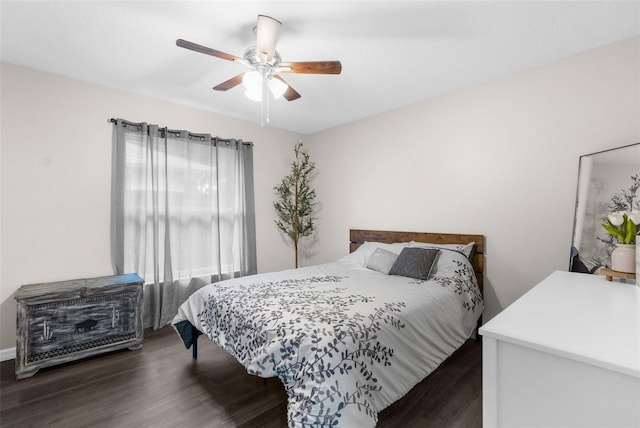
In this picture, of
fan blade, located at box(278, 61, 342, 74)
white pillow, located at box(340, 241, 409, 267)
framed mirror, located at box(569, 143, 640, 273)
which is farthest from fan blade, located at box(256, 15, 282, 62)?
framed mirror, located at box(569, 143, 640, 273)

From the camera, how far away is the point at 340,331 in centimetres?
154

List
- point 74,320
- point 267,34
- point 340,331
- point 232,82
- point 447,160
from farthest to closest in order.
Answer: point 447,160
point 74,320
point 232,82
point 267,34
point 340,331

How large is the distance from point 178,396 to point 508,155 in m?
3.28

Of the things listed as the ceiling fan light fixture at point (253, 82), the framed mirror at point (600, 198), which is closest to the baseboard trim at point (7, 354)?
the ceiling fan light fixture at point (253, 82)

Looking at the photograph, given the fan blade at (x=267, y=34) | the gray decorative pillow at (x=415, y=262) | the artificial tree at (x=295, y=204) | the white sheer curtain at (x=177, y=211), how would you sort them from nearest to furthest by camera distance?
1. the fan blade at (x=267, y=34)
2. the gray decorative pillow at (x=415, y=262)
3. the white sheer curtain at (x=177, y=211)
4. the artificial tree at (x=295, y=204)

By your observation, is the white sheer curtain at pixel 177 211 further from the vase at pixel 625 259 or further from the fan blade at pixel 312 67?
the vase at pixel 625 259

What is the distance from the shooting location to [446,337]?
6.87 ft

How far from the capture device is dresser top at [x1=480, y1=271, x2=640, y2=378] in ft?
2.70

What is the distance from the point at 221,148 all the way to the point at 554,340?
366 cm

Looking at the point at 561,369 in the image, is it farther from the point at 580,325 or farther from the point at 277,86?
the point at 277,86

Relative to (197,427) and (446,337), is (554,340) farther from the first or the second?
(197,427)

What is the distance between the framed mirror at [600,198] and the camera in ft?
6.60

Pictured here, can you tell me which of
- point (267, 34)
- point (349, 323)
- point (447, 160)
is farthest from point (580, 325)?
point (447, 160)

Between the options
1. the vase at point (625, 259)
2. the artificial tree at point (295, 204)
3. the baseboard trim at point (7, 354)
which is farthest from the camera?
the artificial tree at point (295, 204)
